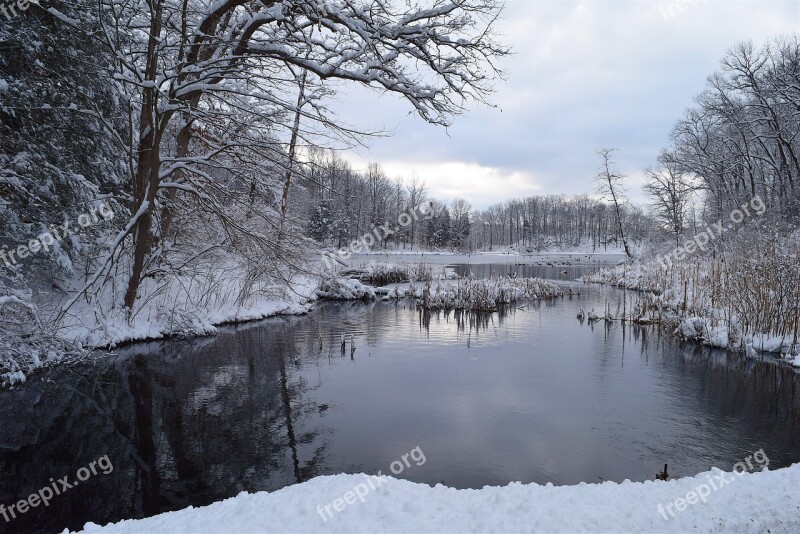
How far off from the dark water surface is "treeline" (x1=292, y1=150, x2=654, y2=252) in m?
27.6

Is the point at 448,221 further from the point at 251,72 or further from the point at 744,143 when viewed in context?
the point at 251,72

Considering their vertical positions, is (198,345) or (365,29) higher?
(365,29)

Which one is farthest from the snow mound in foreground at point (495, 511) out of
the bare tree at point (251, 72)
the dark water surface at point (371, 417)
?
the bare tree at point (251, 72)

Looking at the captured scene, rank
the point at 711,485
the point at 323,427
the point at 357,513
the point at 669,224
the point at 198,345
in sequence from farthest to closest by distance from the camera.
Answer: the point at 669,224 < the point at 198,345 < the point at 323,427 < the point at 711,485 < the point at 357,513

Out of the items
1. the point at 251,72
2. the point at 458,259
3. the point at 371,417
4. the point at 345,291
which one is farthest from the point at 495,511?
the point at 458,259

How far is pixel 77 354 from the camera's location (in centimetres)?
934

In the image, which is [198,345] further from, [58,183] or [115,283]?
[58,183]

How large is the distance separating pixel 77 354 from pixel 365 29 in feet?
28.0

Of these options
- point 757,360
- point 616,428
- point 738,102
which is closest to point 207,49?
point 616,428

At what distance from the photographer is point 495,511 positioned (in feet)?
11.9

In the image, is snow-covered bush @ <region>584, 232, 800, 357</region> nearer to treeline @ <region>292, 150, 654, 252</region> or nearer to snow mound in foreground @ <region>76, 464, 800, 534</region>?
snow mound in foreground @ <region>76, 464, 800, 534</region>

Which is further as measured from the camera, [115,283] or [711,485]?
[115,283]

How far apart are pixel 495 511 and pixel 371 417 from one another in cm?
397

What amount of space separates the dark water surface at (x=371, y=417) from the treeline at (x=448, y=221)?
90.5 ft
